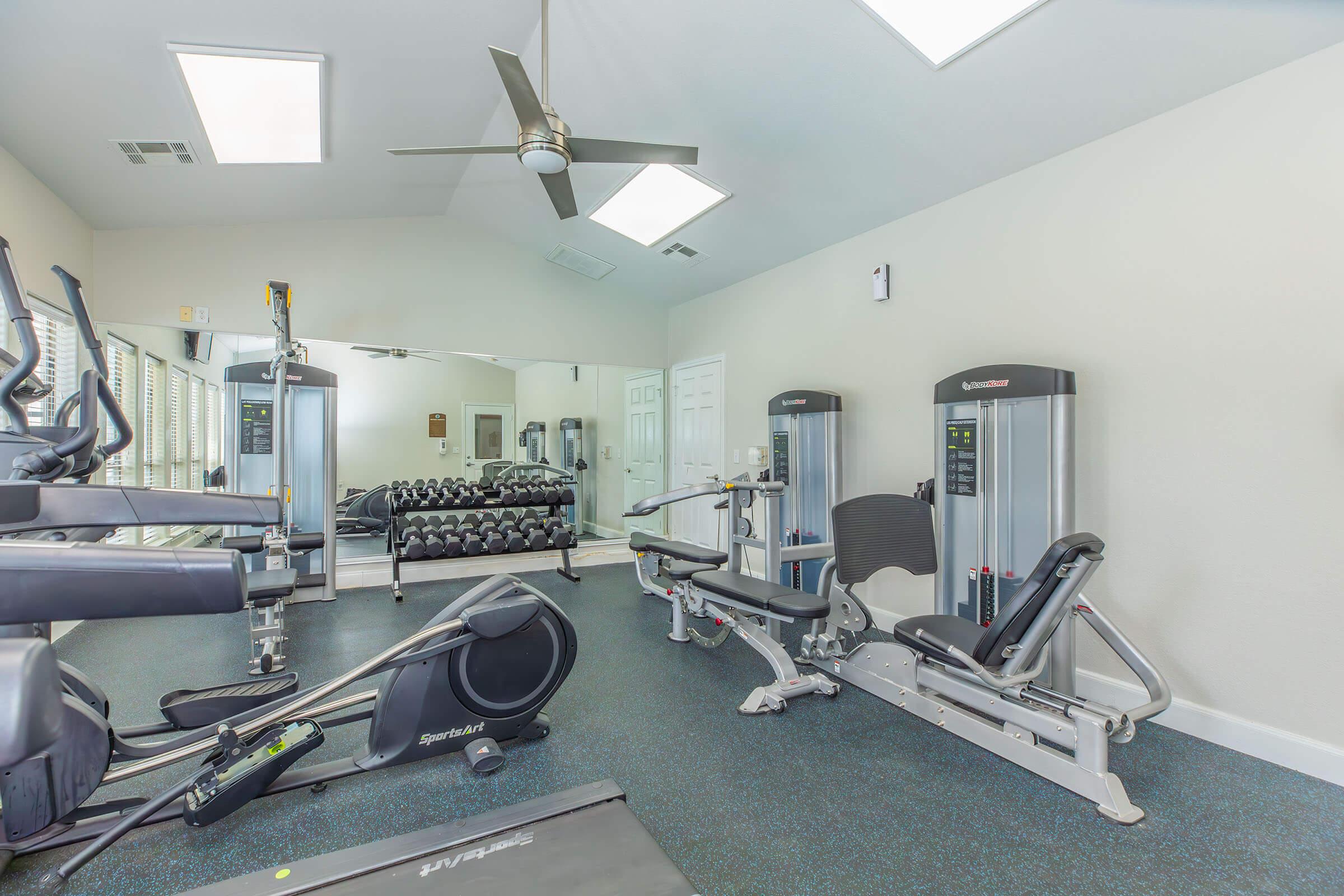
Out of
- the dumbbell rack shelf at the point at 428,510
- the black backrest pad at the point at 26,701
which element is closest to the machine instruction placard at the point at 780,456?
the dumbbell rack shelf at the point at 428,510

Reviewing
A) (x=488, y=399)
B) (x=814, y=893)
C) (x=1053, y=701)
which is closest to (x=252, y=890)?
(x=814, y=893)

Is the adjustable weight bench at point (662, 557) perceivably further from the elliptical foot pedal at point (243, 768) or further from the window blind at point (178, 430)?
the window blind at point (178, 430)

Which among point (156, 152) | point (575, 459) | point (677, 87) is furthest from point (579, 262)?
point (156, 152)

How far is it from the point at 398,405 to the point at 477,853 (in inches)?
169

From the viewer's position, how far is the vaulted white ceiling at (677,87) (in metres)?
2.19

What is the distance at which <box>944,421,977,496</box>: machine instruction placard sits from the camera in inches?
110

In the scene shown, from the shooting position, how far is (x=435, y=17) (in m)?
2.60

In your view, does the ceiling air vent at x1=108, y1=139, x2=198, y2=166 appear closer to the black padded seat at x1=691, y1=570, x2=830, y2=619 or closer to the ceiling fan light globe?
the ceiling fan light globe

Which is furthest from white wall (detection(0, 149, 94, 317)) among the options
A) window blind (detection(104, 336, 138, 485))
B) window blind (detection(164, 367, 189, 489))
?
window blind (detection(164, 367, 189, 489))

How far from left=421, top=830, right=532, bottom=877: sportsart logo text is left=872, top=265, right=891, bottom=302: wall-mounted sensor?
3376mm

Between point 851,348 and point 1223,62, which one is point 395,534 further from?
point 1223,62

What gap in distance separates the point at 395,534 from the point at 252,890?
12.1 feet

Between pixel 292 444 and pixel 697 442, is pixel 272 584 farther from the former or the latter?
pixel 697 442

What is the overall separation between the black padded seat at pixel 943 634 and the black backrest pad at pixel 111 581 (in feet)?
7.22
